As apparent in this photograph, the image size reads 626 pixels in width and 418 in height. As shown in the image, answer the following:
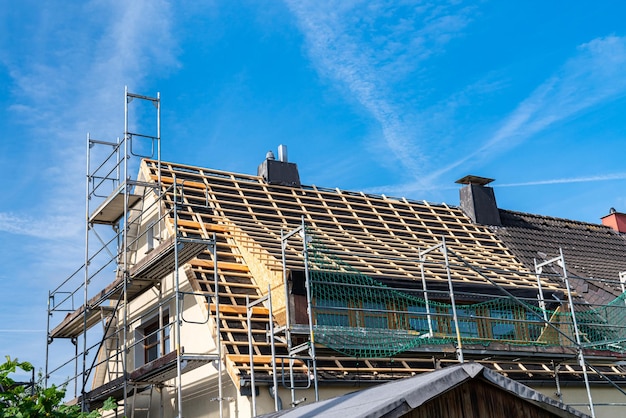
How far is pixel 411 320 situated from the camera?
13.5 metres

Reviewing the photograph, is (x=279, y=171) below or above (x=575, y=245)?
above

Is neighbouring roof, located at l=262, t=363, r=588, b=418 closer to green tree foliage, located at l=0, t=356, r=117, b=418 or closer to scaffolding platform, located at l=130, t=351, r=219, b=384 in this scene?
green tree foliage, located at l=0, t=356, r=117, b=418

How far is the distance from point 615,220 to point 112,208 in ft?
45.6

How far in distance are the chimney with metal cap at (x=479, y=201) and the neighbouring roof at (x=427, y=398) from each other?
11725mm

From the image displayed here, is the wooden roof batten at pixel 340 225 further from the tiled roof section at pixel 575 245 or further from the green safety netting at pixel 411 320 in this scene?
the tiled roof section at pixel 575 245

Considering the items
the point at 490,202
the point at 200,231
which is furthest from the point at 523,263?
the point at 200,231

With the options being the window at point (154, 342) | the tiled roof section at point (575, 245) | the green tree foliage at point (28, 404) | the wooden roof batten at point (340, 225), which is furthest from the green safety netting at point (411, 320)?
the green tree foliage at point (28, 404)

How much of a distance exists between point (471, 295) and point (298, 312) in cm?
344

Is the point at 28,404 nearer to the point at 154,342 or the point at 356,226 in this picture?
the point at 154,342

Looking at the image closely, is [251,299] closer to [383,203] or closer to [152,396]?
[152,396]

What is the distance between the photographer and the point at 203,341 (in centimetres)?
1294

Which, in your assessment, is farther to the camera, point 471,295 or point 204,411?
point 471,295

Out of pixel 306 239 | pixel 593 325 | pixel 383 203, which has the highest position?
pixel 383 203

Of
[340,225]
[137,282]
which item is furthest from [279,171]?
[137,282]
